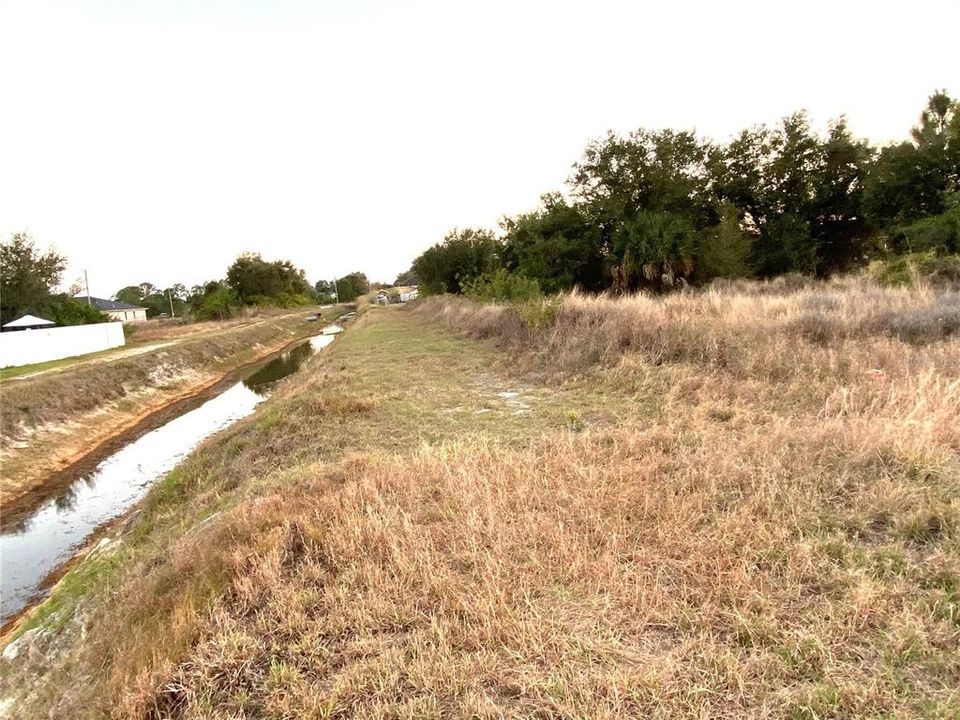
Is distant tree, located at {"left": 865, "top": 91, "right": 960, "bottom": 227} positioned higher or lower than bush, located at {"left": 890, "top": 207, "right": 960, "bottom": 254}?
higher

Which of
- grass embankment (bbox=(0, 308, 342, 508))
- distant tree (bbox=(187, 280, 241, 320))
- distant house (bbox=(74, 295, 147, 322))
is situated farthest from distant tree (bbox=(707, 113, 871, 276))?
distant house (bbox=(74, 295, 147, 322))

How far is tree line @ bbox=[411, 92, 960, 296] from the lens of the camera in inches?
871

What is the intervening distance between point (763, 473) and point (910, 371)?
3.87m

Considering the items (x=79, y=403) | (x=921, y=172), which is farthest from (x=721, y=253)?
(x=79, y=403)

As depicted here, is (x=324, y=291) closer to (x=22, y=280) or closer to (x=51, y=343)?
(x=22, y=280)

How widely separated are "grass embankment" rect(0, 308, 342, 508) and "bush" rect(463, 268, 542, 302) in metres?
13.8

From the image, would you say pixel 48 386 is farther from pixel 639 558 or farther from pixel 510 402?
pixel 639 558

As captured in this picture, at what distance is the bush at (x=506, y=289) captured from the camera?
62.4ft

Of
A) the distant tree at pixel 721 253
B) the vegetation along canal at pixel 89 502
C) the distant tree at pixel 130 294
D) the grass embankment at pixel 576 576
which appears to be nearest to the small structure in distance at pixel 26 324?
the vegetation along canal at pixel 89 502

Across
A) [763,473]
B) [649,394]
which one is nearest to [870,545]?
[763,473]

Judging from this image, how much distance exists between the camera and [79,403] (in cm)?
1580

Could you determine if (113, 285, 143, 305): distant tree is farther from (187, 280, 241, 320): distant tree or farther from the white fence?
the white fence

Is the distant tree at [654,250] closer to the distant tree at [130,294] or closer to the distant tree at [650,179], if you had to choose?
the distant tree at [650,179]

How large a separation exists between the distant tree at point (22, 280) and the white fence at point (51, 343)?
31.0 feet
